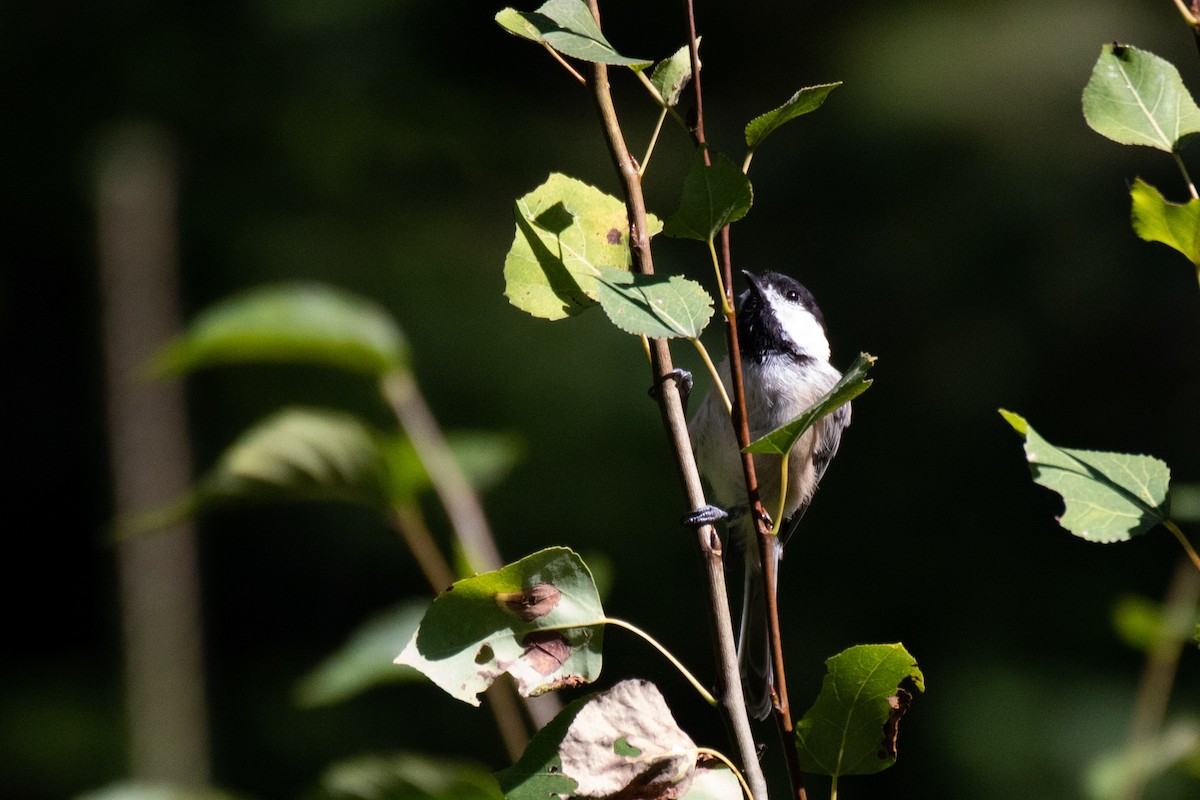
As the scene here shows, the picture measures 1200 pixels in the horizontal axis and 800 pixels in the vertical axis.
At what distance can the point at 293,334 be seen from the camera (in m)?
1.24

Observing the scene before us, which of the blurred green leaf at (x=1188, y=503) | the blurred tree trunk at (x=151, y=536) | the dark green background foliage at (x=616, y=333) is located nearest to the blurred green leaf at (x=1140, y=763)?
the blurred green leaf at (x=1188, y=503)

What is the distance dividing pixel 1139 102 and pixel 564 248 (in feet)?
1.07

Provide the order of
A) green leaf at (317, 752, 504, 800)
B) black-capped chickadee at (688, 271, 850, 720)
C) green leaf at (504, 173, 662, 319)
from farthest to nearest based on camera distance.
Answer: black-capped chickadee at (688, 271, 850, 720) < green leaf at (317, 752, 504, 800) < green leaf at (504, 173, 662, 319)

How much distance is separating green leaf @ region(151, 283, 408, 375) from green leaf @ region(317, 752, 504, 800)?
0.47 meters

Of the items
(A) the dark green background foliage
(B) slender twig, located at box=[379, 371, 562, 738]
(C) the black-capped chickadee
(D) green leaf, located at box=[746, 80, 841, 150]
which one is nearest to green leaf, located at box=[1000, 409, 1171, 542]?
(D) green leaf, located at box=[746, 80, 841, 150]

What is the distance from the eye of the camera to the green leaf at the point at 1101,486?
61 cm

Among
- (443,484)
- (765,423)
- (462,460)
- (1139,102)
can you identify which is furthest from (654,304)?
(765,423)

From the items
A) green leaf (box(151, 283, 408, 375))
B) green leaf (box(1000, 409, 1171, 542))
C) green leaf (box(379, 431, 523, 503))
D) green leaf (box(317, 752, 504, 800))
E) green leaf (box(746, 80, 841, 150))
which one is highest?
green leaf (box(746, 80, 841, 150))

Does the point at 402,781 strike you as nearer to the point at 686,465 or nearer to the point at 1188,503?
the point at 686,465

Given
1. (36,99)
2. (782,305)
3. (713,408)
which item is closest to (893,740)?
(713,408)

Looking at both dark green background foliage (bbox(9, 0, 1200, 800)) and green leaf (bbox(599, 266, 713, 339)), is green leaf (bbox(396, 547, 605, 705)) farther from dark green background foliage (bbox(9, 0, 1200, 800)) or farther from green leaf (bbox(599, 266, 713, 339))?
dark green background foliage (bbox(9, 0, 1200, 800))

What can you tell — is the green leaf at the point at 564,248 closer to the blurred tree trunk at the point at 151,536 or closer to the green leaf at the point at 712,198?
the green leaf at the point at 712,198

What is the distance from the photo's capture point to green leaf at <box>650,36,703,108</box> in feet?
2.23

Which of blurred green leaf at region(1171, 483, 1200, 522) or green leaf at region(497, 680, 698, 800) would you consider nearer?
green leaf at region(497, 680, 698, 800)
